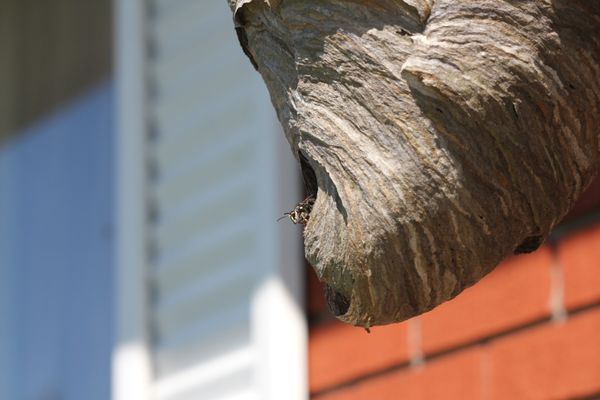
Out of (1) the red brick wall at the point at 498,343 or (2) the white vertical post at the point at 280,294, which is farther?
(2) the white vertical post at the point at 280,294

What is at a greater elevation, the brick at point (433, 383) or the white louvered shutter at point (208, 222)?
the white louvered shutter at point (208, 222)

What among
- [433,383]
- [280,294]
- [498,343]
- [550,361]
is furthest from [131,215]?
[550,361]

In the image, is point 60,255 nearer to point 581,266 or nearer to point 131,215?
point 131,215

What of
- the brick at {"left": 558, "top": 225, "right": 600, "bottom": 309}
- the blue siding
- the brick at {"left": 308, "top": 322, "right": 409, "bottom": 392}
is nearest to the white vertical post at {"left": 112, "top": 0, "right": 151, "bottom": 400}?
the blue siding

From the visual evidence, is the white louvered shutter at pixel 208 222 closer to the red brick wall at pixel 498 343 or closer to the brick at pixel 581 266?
the red brick wall at pixel 498 343

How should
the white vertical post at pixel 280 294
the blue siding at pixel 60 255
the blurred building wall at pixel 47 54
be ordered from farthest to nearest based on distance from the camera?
the blurred building wall at pixel 47 54
the blue siding at pixel 60 255
the white vertical post at pixel 280 294

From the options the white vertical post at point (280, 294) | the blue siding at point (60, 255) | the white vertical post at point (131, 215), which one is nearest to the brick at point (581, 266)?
the white vertical post at point (280, 294)

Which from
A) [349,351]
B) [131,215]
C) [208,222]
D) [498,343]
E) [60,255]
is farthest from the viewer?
[60,255]

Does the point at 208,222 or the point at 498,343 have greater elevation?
the point at 208,222
